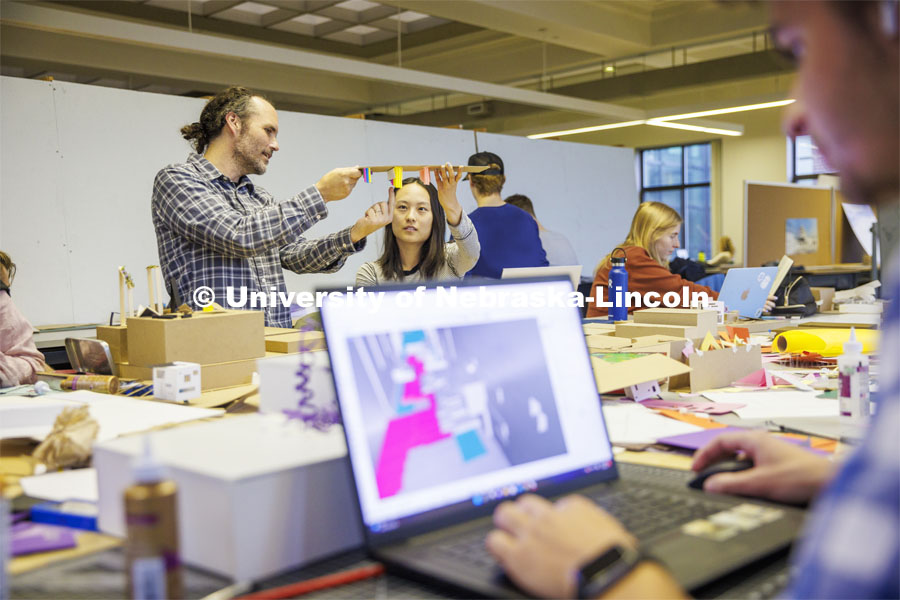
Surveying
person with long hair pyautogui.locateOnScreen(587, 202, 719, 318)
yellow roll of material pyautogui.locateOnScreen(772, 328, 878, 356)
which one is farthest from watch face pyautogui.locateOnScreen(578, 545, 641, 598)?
person with long hair pyautogui.locateOnScreen(587, 202, 719, 318)

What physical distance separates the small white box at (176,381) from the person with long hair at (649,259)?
2.08 metres

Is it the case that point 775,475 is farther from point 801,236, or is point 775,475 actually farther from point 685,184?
point 685,184

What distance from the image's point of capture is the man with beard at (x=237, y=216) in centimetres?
216

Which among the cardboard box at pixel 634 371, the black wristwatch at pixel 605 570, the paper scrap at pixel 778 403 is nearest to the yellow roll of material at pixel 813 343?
the paper scrap at pixel 778 403

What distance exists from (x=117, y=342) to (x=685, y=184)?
10.3 m

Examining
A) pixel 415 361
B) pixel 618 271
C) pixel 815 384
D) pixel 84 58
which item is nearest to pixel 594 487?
pixel 415 361

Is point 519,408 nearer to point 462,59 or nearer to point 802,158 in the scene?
point 462,59

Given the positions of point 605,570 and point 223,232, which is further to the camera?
point 223,232

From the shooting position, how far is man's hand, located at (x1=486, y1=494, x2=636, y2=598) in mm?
605

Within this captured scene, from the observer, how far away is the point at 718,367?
1.86m

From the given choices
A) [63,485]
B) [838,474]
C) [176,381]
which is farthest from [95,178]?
[838,474]

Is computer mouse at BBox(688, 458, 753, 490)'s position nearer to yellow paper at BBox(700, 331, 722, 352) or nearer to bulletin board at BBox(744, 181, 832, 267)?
yellow paper at BBox(700, 331, 722, 352)

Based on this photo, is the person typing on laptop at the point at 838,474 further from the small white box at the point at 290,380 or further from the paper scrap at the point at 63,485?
the paper scrap at the point at 63,485

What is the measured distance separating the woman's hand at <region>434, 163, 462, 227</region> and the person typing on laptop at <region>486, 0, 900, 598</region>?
8.12 ft
